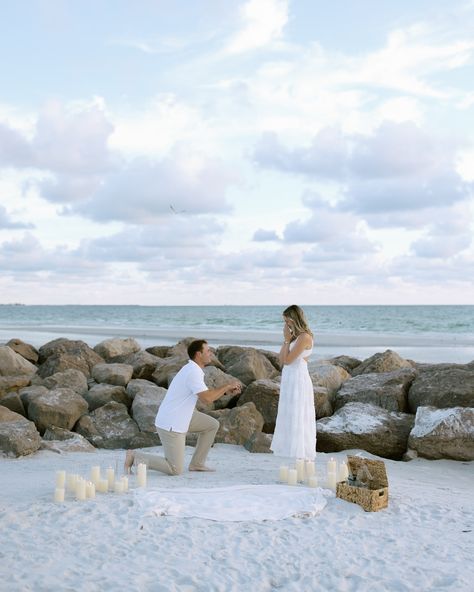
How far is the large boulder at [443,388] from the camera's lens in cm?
944

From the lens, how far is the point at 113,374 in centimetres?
1221

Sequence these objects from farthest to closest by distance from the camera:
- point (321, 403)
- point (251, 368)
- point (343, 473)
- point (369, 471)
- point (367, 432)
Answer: point (251, 368) → point (321, 403) → point (367, 432) → point (343, 473) → point (369, 471)

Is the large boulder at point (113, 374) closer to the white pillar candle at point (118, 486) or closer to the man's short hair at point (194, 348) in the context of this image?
the man's short hair at point (194, 348)

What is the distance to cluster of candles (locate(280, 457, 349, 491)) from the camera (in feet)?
22.6

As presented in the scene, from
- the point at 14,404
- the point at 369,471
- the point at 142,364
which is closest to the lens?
the point at 369,471

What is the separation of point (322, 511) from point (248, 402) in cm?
404

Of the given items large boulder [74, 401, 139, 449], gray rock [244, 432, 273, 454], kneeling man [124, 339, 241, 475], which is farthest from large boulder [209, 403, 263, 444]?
kneeling man [124, 339, 241, 475]

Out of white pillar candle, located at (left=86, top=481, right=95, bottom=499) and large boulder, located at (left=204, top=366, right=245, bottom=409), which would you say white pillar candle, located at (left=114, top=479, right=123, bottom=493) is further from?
large boulder, located at (left=204, top=366, right=245, bottom=409)

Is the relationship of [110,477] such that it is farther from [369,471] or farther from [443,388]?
[443,388]

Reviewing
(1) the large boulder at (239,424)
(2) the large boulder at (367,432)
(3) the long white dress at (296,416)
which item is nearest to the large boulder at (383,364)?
(2) the large boulder at (367,432)

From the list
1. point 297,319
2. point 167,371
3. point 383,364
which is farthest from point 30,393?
point 383,364

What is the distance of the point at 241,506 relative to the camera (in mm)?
6109

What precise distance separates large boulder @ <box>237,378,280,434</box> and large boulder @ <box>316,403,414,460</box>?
36.1 inches

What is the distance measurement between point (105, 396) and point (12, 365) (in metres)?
3.16
